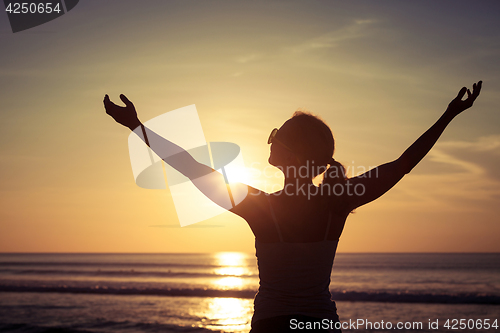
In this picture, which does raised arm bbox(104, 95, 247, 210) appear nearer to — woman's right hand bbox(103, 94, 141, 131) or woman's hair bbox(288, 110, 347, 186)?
woman's right hand bbox(103, 94, 141, 131)

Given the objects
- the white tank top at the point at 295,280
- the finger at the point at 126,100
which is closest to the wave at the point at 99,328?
the white tank top at the point at 295,280

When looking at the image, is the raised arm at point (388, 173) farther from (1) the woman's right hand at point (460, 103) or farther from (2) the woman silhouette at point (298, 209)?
(1) the woman's right hand at point (460, 103)

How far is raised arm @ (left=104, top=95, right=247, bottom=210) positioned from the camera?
1.33 m

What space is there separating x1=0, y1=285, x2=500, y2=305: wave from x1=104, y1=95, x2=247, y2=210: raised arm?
17.4 meters

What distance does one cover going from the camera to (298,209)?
142 centimetres

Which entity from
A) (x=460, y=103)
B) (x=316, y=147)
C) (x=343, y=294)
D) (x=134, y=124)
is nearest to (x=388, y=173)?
(x=316, y=147)

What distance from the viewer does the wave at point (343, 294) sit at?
17.4 m

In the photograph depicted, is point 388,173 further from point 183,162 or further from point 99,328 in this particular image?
point 99,328

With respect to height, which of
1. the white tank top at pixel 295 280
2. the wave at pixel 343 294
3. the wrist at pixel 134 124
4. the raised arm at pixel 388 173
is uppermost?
the wrist at pixel 134 124

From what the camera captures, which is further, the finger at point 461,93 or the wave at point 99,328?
the wave at point 99,328

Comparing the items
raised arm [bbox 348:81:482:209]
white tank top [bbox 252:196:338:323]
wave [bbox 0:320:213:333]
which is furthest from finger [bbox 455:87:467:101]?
wave [bbox 0:320:213:333]

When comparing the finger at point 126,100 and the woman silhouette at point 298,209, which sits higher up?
the finger at point 126,100

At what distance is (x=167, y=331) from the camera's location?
412 inches

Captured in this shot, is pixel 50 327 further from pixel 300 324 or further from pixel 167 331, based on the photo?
pixel 300 324
